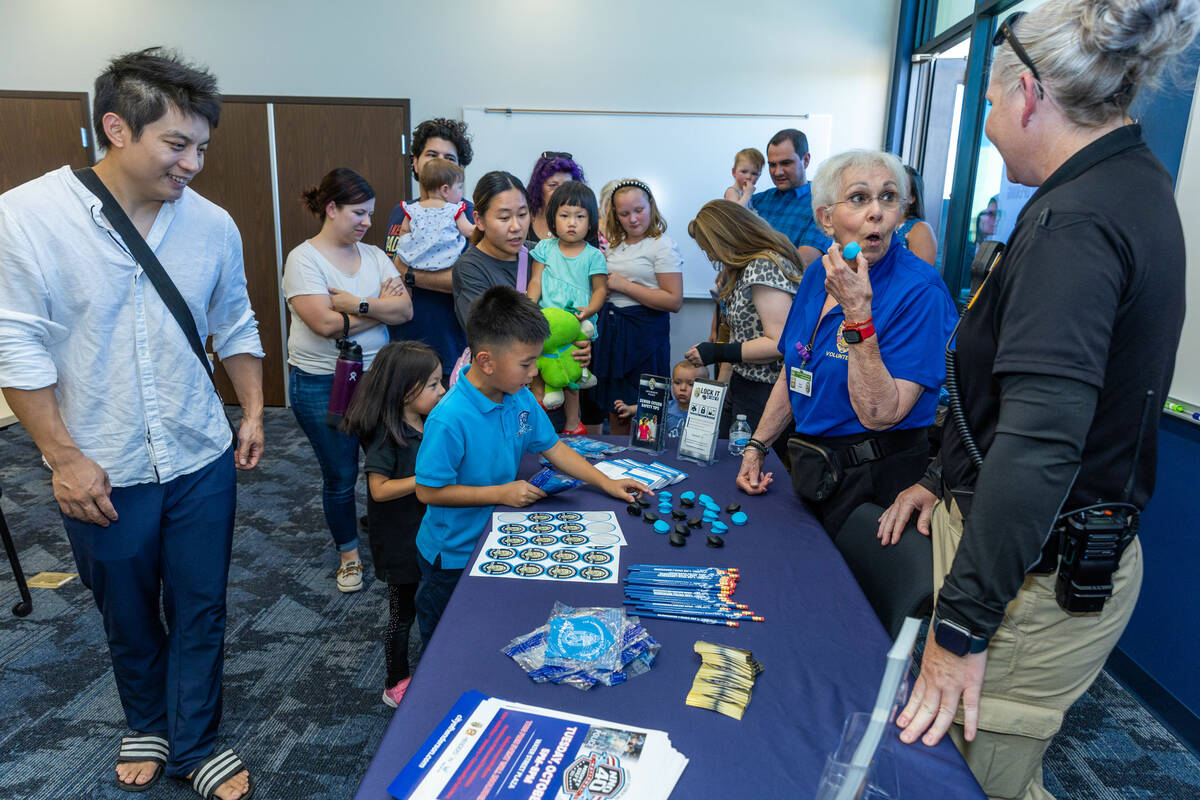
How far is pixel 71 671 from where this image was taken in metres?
2.25

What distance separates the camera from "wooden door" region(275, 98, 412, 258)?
16.3ft

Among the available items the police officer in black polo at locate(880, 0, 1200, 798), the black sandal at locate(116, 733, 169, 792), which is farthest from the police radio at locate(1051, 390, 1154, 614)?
the black sandal at locate(116, 733, 169, 792)

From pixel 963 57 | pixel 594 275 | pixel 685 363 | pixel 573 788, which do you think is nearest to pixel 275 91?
pixel 594 275

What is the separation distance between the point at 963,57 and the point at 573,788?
468cm

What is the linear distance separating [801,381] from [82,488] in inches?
61.8

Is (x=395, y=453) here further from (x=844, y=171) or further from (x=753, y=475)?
(x=844, y=171)

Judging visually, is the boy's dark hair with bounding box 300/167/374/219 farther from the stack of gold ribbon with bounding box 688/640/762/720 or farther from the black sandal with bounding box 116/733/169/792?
the stack of gold ribbon with bounding box 688/640/762/720

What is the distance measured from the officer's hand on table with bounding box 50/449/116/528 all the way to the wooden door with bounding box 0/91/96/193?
15.6 ft

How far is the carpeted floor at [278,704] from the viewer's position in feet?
6.02

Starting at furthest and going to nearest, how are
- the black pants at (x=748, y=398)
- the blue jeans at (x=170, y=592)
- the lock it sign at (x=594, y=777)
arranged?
the black pants at (x=748, y=398)
the blue jeans at (x=170, y=592)
the lock it sign at (x=594, y=777)

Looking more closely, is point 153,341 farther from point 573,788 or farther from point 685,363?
point 685,363

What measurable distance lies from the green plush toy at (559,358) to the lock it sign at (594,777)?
1812 mm

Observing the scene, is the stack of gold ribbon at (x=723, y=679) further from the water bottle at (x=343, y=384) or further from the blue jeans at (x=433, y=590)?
the water bottle at (x=343, y=384)

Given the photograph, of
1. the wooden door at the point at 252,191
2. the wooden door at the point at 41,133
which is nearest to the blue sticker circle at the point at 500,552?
the wooden door at the point at 252,191
